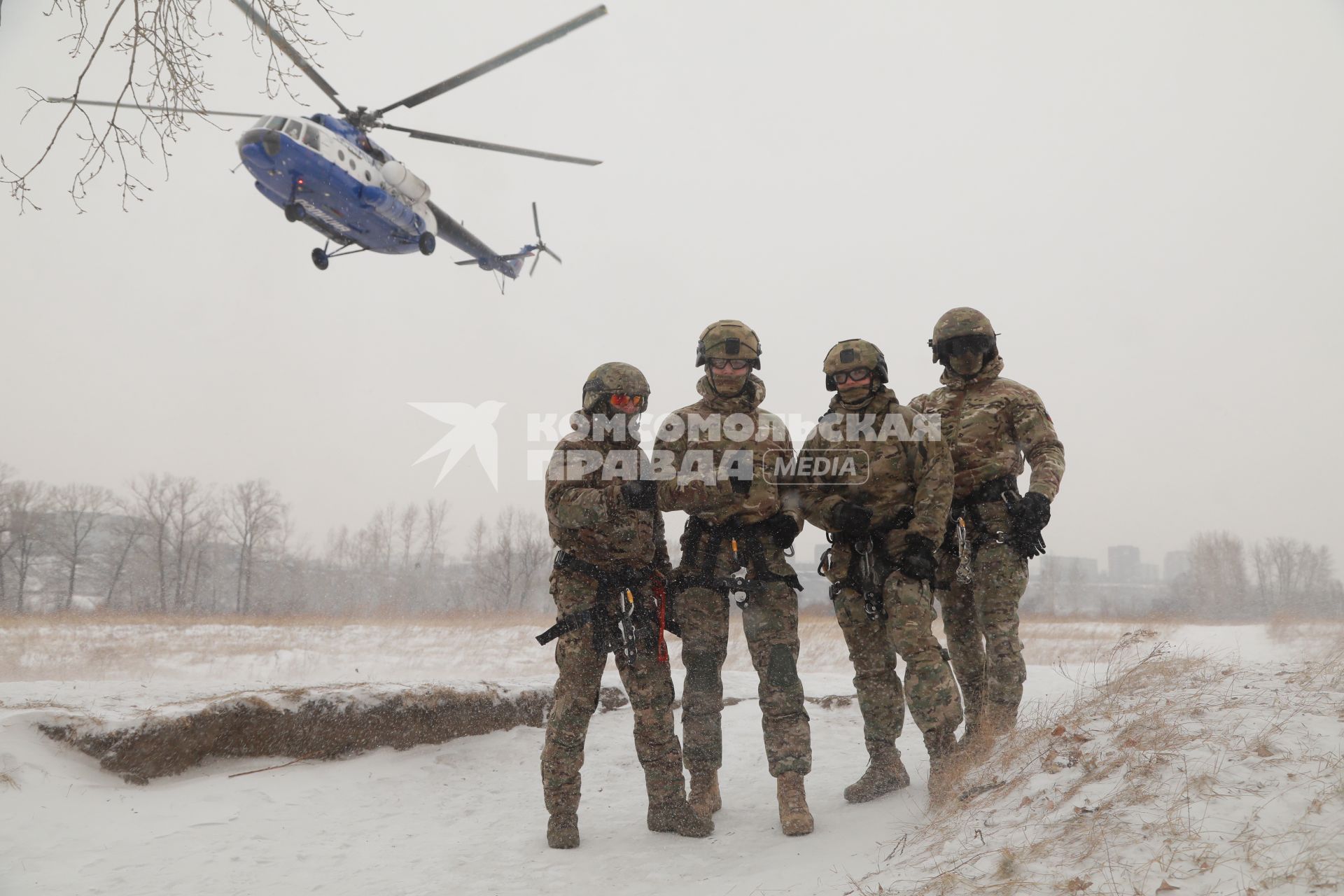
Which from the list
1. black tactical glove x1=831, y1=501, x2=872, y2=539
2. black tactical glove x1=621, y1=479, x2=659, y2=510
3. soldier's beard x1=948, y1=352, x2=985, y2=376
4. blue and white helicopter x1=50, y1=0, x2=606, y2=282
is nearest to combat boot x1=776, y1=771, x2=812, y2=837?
black tactical glove x1=831, y1=501, x2=872, y2=539

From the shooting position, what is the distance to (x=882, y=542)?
164 inches

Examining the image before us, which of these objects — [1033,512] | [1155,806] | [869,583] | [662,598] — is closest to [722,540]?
[662,598]

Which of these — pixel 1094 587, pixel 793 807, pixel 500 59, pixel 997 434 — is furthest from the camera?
pixel 1094 587

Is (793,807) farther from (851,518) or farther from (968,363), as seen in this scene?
(968,363)

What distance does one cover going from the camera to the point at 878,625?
4207mm

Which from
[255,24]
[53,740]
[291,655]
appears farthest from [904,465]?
[291,655]

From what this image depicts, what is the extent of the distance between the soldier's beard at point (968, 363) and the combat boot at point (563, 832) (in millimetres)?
3758

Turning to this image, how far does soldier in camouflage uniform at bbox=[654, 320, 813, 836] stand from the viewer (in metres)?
4.18

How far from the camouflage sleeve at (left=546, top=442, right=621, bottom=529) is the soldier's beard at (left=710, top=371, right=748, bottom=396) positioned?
2.98 ft

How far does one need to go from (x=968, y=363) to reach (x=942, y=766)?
8.41 ft

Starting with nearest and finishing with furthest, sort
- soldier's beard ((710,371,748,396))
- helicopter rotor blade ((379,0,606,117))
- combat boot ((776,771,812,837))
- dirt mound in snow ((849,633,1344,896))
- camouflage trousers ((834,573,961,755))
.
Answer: dirt mound in snow ((849,633,1344,896)) → combat boot ((776,771,812,837)) → camouflage trousers ((834,573,961,755)) → soldier's beard ((710,371,748,396)) → helicopter rotor blade ((379,0,606,117))

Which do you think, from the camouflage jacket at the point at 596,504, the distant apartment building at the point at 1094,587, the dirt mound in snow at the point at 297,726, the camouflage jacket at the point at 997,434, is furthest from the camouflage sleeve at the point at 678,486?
the distant apartment building at the point at 1094,587

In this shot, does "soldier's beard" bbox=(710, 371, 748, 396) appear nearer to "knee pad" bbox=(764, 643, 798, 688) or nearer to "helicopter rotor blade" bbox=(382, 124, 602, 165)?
"knee pad" bbox=(764, 643, 798, 688)

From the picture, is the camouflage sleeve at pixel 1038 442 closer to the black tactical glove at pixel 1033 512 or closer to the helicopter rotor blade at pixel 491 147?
the black tactical glove at pixel 1033 512
